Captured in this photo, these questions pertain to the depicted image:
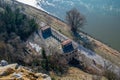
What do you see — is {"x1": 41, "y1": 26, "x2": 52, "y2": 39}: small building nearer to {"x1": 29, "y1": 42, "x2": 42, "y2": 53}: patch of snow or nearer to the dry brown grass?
{"x1": 29, "y1": 42, "x2": 42, "y2": 53}: patch of snow

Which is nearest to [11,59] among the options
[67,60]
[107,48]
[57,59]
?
[57,59]

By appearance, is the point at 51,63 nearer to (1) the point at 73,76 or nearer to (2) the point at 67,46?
(1) the point at 73,76

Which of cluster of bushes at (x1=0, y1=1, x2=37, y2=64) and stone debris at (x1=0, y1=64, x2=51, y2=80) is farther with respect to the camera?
cluster of bushes at (x1=0, y1=1, x2=37, y2=64)

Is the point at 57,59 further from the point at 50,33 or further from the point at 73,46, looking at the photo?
the point at 50,33

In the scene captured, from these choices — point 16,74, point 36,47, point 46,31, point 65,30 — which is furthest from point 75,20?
point 16,74

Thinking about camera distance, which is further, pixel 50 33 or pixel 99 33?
pixel 99 33

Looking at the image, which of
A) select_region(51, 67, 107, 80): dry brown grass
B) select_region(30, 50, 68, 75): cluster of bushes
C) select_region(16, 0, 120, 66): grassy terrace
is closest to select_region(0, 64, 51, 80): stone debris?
select_region(51, 67, 107, 80): dry brown grass
